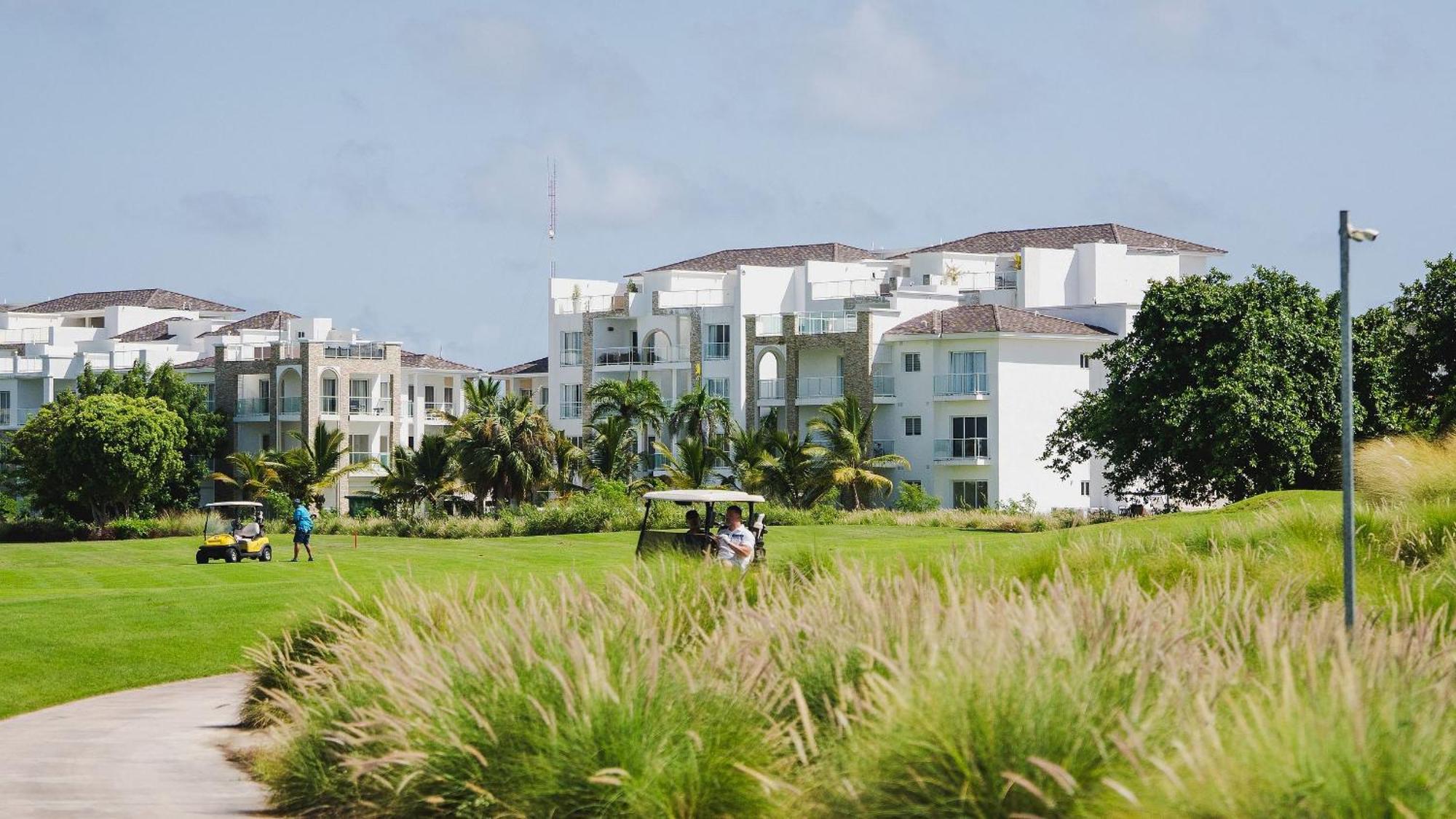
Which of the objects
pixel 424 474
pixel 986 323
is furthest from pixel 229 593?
pixel 986 323

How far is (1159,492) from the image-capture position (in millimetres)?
59281

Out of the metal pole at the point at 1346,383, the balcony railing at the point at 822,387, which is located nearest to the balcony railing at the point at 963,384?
the balcony railing at the point at 822,387

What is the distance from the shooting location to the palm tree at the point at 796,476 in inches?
2753

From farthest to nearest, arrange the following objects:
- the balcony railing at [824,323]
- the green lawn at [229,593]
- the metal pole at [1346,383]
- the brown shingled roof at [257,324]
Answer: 1. the brown shingled roof at [257,324]
2. the balcony railing at [824,323]
3. the green lawn at [229,593]
4. the metal pole at [1346,383]

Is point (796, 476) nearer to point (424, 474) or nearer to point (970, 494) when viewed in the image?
point (970, 494)

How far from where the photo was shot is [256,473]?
268 feet

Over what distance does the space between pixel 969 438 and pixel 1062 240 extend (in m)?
25.9

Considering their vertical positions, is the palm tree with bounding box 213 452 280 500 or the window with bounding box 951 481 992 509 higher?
the palm tree with bounding box 213 452 280 500

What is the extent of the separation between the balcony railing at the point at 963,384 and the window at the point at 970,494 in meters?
3.56

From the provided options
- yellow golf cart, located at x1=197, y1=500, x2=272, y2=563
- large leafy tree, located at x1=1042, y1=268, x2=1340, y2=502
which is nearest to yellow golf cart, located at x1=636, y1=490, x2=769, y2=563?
yellow golf cart, located at x1=197, y1=500, x2=272, y2=563

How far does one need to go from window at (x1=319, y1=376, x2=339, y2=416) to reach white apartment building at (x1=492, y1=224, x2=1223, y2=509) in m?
10.4

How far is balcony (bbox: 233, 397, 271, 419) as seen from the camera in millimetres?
92625

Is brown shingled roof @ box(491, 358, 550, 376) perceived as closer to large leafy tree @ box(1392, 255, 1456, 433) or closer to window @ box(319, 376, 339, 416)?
window @ box(319, 376, 339, 416)

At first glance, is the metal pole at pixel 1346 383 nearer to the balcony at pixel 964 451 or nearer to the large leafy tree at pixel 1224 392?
the large leafy tree at pixel 1224 392
